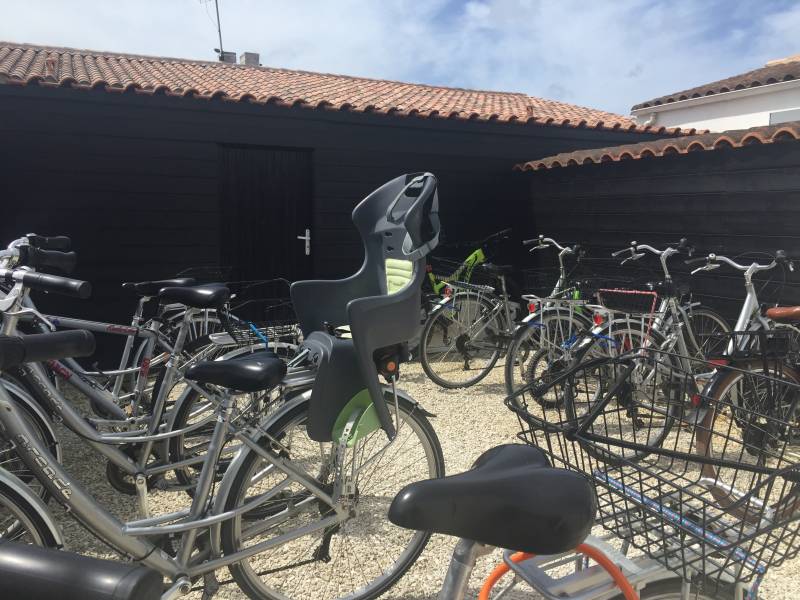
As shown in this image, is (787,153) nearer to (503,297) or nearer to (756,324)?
(756,324)

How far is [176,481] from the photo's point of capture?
2930 millimetres

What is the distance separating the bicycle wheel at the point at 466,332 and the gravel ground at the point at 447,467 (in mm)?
182

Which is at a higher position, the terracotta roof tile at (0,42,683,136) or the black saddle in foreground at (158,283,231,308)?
the terracotta roof tile at (0,42,683,136)

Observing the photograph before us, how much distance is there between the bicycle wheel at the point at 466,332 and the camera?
4.95 m

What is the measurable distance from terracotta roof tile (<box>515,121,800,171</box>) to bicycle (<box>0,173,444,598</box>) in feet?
10.8

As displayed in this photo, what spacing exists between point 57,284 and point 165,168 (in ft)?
13.8

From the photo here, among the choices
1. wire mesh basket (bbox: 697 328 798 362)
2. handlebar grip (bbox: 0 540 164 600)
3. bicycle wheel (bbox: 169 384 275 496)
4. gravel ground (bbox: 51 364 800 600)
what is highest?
handlebar grip (bbox: 0 540 164 600)

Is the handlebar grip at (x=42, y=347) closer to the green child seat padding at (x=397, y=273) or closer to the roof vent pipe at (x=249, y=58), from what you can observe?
the green child seat padding at (x=397, y=273)

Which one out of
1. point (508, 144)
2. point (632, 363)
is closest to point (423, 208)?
point (632, 363)

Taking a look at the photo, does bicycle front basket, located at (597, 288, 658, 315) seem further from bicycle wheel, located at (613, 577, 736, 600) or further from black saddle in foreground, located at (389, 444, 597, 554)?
black saddle in foreground, located at (389, 444, 597, 554)

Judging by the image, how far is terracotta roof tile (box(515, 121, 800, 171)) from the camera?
4.15 meters

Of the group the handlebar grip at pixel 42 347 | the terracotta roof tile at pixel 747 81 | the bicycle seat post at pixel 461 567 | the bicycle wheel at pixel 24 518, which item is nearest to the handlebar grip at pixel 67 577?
the bicycle seat post at pixel 461 567

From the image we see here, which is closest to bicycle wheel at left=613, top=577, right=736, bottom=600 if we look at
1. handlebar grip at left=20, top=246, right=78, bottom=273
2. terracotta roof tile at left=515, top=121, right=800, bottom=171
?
handlebar grip at left=20, top=246, right=78, bottom=273

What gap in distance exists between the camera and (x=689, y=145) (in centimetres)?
482
